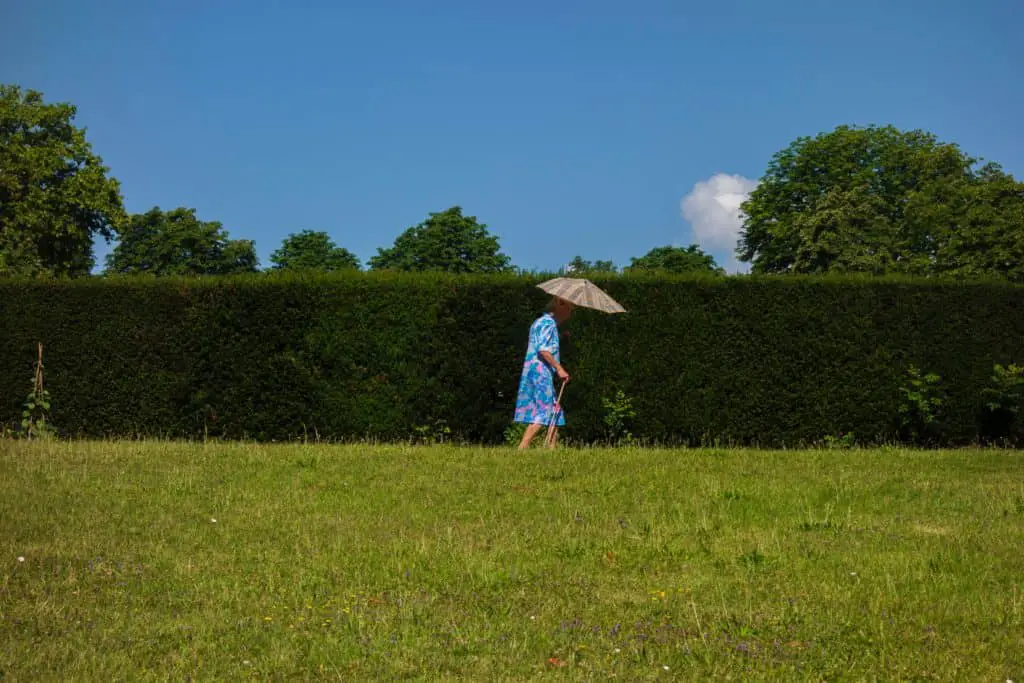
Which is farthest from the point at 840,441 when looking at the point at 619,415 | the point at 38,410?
the point at 38,410

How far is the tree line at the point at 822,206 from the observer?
37719 mm

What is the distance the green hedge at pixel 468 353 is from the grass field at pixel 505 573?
392 centimetres

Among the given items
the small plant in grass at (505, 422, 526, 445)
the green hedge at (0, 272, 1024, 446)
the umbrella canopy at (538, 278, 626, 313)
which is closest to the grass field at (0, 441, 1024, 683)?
the umbrella canopy at (538, 278, 626, 313)

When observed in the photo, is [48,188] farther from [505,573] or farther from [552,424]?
[505,573]

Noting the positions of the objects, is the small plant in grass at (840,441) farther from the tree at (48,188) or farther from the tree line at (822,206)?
the tree at (48,188)

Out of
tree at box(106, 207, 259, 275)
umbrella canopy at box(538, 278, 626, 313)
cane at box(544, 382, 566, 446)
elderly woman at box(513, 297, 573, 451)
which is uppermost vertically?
tree at box(106, 207, 259, 275)

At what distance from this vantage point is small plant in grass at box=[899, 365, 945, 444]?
15000mm

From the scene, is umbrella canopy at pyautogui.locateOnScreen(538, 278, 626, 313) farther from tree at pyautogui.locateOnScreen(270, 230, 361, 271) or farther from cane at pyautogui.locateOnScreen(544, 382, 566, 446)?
tree at pyautogui.locateOnScreen(270, 230, 361, 271)

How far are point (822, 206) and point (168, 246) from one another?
36.9 meters

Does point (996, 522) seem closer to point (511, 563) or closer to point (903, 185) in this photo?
point (511, 563)

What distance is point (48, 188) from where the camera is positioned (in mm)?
39344

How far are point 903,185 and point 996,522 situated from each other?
41515 millimetres

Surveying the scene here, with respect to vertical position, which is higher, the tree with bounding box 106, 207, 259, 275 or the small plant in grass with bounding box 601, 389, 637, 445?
the tree with bounding box 106, 207, 259, 275

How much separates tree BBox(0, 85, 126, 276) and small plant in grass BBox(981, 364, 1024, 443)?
33.5 metres
